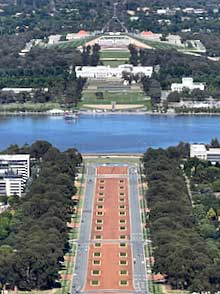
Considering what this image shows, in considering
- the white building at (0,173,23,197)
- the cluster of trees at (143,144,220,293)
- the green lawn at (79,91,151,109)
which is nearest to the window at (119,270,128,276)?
the cluster of trees at (143,144,220,293)

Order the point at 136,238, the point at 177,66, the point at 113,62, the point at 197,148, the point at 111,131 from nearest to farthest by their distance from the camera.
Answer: the point at 136,238 → the point at 197,148 → the point at 111,131 → the point at 177,66 → the point at 113,62

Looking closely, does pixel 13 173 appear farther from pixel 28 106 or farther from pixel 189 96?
pixel 189 96

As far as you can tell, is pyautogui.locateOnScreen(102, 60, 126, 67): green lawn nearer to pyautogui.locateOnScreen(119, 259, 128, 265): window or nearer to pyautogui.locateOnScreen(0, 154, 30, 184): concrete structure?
pyautogui.locateOnScreen(0, 154, 30, 184): concrete structure

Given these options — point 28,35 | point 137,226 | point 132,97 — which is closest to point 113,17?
point 28,35

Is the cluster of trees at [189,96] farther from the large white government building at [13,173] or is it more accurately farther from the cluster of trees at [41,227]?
the large white government building at [13,173]

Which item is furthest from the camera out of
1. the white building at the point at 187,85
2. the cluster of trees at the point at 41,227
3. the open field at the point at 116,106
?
the white building at the point at 187,85

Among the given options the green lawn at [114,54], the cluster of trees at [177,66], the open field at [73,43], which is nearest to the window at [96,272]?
the cluster of trees at [177,66]

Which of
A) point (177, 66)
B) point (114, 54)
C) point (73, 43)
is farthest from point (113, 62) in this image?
point (73, 43)
